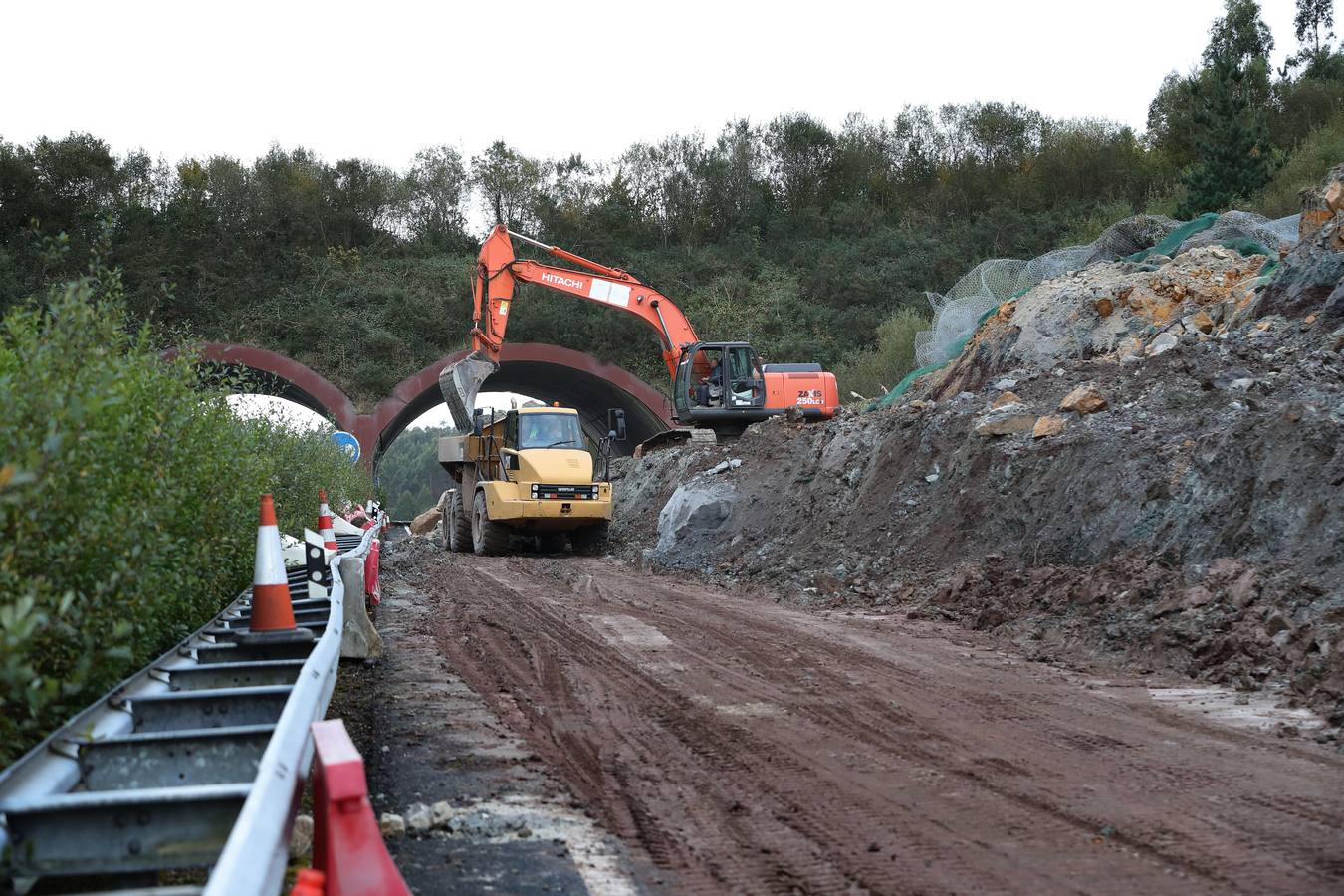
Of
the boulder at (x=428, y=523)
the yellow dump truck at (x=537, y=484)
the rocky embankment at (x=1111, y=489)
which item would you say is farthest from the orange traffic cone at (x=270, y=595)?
the boulder at (x=428, y=523)

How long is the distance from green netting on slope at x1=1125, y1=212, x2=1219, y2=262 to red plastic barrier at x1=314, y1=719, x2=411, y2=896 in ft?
70.1

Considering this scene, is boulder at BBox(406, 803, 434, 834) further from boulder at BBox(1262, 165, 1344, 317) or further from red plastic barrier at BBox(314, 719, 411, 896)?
boulder at BBox(1262, 165, 1344, 317)

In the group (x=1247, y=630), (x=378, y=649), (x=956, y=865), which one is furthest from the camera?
(x=378, y=649)

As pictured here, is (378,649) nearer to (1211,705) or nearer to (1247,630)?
(1211,705)

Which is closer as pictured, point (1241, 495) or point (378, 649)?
point (378, 649)

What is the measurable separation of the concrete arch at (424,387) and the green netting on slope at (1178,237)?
61.7ft

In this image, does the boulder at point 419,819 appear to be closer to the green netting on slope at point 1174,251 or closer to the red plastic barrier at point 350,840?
the red plastic barrier at point 350,840

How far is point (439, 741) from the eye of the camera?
6285 millimetres

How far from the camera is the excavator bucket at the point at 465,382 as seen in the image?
2592 centimetres

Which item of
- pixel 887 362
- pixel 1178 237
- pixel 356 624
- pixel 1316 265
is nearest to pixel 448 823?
pixel 356 624

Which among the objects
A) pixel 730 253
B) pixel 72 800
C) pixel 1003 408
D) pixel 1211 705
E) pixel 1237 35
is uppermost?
pixel 1237 35

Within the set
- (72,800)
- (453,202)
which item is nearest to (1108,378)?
(72,800)

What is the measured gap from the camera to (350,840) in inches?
118

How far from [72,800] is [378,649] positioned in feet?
20.0
